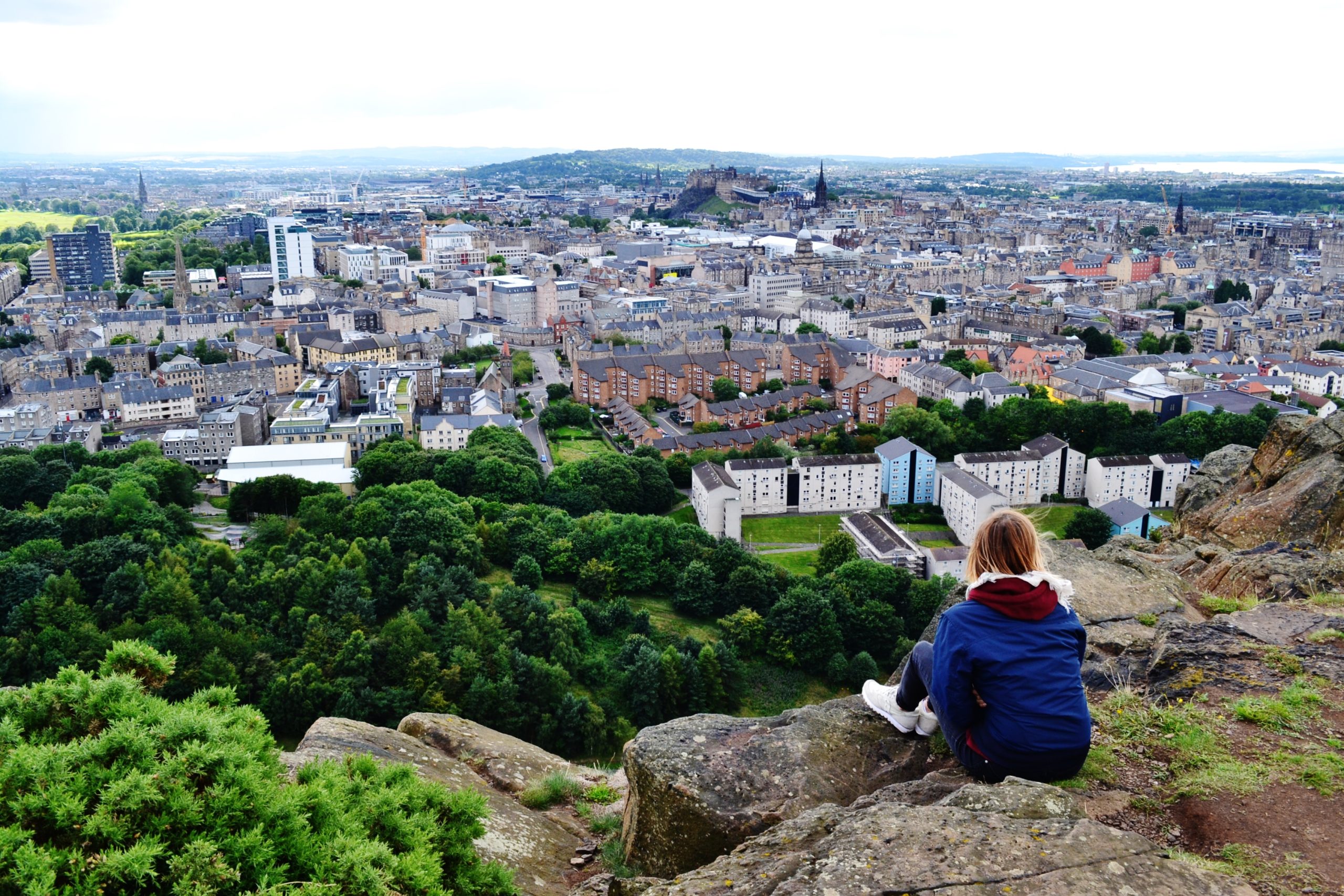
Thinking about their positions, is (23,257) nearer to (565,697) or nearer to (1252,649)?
(565,697)

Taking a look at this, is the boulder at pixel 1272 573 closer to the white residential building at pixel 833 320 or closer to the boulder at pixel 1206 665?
the boulder at pixel 1206 665

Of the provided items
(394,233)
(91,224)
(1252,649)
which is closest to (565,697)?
(1252,649)

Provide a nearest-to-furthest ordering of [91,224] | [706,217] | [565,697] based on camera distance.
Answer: [565,697] < [91,224] < [706,217]

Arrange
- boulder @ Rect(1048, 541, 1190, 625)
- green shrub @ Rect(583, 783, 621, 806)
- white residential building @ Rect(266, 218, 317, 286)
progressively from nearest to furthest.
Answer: boulder @ Rect(1048, 541, 1190, 625)
green shrub @ Rect(583, 783, 621, 806)
white residential building @ Rect(266, 218, 317, 286)

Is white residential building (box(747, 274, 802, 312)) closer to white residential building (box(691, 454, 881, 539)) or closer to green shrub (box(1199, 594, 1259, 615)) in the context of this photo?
white residential building (box(691, 454, 881, 539))

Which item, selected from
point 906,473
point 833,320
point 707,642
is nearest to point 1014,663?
point 707,642

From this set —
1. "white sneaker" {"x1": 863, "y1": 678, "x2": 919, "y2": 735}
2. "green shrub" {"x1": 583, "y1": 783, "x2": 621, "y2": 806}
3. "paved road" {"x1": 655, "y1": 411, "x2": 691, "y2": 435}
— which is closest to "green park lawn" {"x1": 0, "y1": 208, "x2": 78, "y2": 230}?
"paved road" {"x1": 655, "y1": 411, "x2": 691, "y2": 435}

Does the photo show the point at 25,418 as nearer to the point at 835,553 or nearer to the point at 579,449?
the point at 579,449
